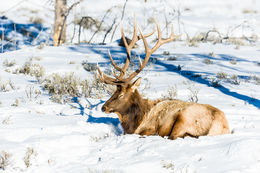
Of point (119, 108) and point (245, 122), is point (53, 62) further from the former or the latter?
point (245, 122)

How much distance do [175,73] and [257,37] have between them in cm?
941

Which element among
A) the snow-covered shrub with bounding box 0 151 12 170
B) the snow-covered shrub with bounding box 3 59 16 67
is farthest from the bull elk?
the snow-covered shrub with bounding box 3 59 16 67

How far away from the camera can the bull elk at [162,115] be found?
17.1ft

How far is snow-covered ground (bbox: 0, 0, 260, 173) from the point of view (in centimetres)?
415

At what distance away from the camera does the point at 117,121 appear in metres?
6.79

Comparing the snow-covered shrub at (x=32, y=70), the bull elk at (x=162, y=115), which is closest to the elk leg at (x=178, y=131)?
the bull elk at (x=162, y=115)

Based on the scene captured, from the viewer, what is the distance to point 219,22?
23219 mm

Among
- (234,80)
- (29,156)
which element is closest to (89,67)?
(234,80)

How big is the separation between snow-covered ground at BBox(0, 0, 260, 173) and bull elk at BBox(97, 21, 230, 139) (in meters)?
0.33

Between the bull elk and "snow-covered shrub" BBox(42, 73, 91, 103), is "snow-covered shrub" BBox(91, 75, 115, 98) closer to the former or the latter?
"snow-covered shrub" BBox(42, 73, 91, 103)

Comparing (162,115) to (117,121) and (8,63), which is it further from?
(8,63)

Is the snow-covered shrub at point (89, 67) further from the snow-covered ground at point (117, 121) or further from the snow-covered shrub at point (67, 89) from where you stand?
the snow-covered shrub at point (67, 89)

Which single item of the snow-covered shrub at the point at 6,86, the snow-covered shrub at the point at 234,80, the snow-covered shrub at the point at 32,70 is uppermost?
the snow-covered shrub at the point at 234,80

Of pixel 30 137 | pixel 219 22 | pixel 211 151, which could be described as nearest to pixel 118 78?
pixel 30 137
